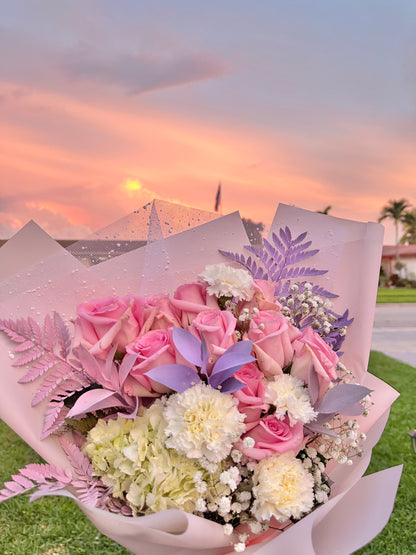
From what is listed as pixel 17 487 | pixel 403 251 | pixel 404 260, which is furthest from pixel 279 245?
pixel 403 251

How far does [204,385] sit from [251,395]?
0.10m

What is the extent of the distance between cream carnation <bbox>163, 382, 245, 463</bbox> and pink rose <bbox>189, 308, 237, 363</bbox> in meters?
0.07

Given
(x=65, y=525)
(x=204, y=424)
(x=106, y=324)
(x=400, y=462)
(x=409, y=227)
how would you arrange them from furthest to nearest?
(x=409, y=227) < (x=400, y=462) < (x=65, y=525) < (x=106, y=324) < (x=204, y=424)

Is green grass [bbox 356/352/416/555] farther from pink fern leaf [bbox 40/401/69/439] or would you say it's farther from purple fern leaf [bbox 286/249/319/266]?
pink fern leaf [bbox 40/401/69/439]

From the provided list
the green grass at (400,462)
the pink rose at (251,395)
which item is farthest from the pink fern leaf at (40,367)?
the green grass at (400,462)

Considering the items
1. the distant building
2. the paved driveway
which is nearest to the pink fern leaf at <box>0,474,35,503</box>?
the paved driveway

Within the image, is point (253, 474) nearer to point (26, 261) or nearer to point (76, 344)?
point (76, 344)

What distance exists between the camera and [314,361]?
3.50ft

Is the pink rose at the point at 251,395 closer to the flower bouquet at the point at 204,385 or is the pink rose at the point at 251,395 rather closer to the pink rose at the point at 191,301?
the flower bouquet at the point at 204,385

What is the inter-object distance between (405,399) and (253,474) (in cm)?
615

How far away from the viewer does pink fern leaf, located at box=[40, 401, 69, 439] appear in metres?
1.12

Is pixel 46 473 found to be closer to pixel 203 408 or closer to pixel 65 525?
pixel 203 408

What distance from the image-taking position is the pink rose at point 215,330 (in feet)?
3.44

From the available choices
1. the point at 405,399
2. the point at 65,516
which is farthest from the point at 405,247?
the point at 65,516
